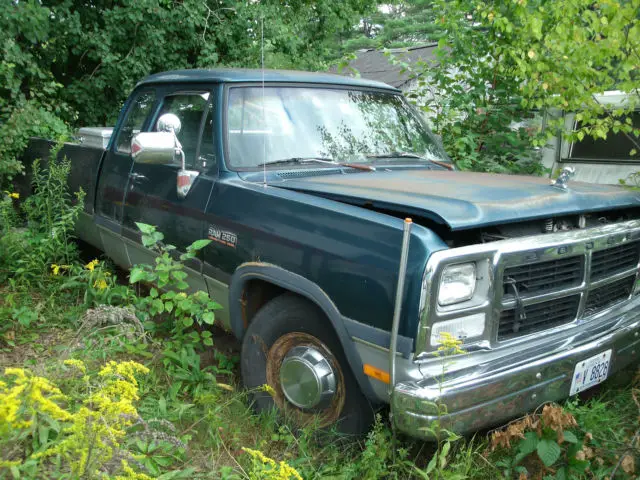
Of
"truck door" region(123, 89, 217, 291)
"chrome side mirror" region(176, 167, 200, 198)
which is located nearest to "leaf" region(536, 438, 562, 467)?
"truck door" region(123, 89, 217, 291)

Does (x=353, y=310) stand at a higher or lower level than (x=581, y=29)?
lower

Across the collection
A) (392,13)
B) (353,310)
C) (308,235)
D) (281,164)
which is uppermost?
(392,13)

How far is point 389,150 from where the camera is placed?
3756 millimetres

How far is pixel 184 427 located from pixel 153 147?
142cm

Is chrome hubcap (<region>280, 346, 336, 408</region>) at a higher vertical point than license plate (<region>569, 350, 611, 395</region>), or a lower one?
lower

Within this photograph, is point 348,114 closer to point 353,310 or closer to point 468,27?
point 353,310

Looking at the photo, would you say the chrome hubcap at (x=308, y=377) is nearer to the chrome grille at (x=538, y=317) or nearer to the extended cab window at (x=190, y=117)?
the chrome grille at (x=538, y=317)

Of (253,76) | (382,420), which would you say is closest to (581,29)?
(253,76)

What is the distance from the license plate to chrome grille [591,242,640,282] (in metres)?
0.38

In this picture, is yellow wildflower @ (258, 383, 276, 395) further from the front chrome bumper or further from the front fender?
the front chrome bumper

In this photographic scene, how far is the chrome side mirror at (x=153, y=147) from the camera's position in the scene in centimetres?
309

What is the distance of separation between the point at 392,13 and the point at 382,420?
1319 inches

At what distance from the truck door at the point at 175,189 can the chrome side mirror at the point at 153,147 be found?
0.99 ft

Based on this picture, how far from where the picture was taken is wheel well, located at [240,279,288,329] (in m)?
3.07
